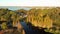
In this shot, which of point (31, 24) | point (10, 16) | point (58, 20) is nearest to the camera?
point (58, 20)

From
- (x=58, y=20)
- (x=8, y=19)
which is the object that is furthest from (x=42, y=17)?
(x=8, y=19)

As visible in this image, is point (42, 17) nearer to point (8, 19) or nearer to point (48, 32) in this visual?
point (48, 32)

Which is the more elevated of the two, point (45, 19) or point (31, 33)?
point (45, 19)

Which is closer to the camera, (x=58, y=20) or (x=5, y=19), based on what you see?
(x=58, y=20)

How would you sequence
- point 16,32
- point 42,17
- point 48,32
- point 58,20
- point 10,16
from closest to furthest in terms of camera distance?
point 16,32 → point 48,32 → point 58,20 → point 42,17 → point 10,16

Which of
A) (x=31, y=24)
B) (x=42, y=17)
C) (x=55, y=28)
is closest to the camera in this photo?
(x=55, y=28)

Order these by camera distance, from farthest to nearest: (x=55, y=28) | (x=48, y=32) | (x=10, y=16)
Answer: (x=10, y=16), (x=55, y=28), (x=48, y=32)

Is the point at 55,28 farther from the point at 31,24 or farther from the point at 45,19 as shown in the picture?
the point at 31,24

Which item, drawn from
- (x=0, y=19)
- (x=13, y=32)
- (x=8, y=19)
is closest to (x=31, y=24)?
(x=8, y=19)

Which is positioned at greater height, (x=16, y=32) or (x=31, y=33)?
(x=16, y=32)
